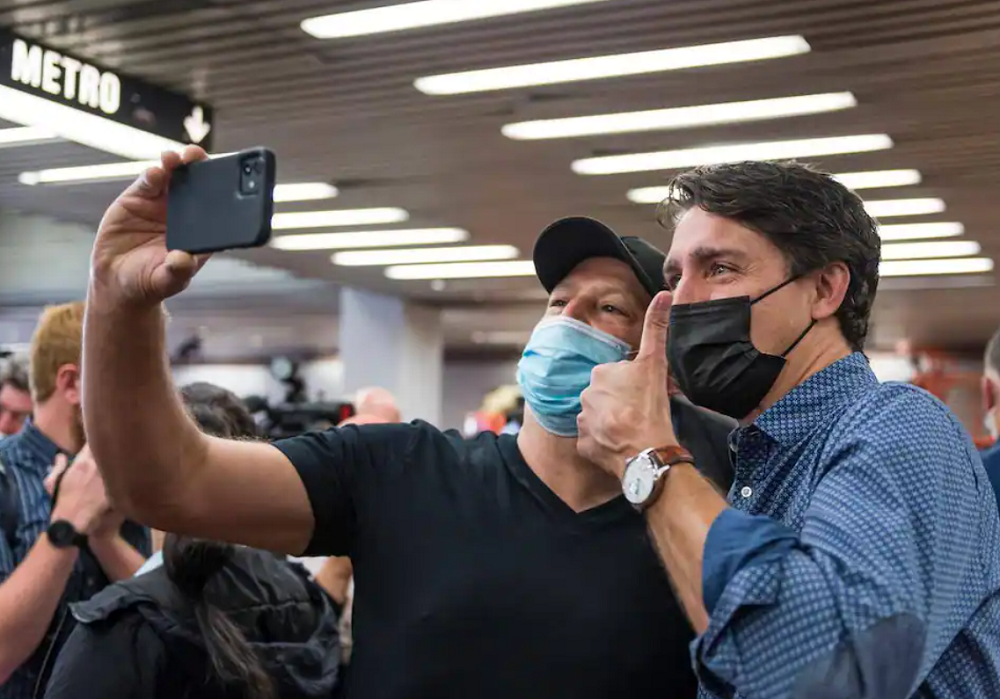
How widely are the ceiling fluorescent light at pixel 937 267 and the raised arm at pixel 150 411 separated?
10353 millimetres

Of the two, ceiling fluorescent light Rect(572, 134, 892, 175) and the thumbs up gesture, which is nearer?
the thumbs up gesture

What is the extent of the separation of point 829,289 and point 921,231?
866 cm

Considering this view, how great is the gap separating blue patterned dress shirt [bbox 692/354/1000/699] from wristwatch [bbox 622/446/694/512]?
11 centimetres

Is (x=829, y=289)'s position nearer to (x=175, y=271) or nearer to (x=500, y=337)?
(x=175, y=271)

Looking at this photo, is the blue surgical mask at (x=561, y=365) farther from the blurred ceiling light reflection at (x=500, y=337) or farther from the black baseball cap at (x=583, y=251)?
the blurred ceiling light reflection at (x=500, y=337)

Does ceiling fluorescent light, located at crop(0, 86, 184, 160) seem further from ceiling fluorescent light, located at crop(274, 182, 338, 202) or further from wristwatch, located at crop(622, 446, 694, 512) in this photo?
wristwatch, located at crop(622, 446, 694, 512)

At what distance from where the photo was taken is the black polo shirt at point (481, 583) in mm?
1700

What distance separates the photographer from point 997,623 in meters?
1.33

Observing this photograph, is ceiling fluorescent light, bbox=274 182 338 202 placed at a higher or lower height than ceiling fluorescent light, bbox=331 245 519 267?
higher

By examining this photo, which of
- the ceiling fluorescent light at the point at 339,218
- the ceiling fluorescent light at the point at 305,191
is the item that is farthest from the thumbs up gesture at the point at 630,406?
the ceiling fluorescent light at the point at 339,218

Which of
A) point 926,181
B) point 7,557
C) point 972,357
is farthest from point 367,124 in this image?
point 972,357

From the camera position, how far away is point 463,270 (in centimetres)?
1242

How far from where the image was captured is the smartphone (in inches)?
45.1

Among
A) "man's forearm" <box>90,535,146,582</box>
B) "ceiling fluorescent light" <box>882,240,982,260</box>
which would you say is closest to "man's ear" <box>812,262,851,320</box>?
"man's forearm" <box>90,535,146,582</box>
